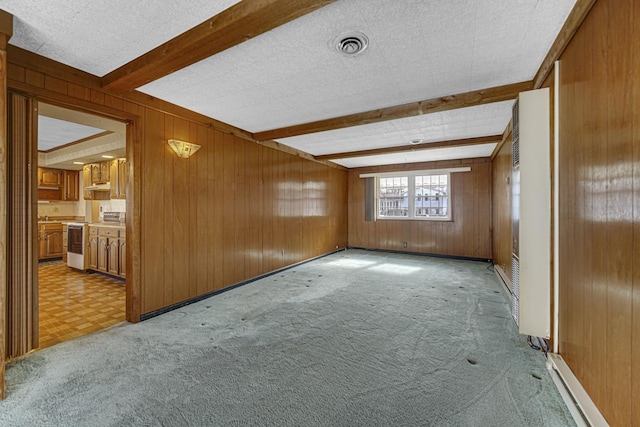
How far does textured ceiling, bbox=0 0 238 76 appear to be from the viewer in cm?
158

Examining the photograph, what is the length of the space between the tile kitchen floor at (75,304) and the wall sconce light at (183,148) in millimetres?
1943

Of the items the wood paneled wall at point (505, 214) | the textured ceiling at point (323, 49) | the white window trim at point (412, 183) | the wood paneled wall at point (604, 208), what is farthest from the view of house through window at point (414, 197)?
the wood paneled wall at point (604, 208)

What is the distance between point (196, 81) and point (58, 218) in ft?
21.8

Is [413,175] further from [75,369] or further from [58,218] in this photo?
[58,218]

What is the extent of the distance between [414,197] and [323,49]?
5547 mm

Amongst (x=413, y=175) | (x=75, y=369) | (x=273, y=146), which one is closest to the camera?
(x=75, y=369)

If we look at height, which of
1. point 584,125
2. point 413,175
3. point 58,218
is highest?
point 413,175

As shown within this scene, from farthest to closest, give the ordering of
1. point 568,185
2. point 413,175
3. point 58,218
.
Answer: point 413,175
point 58,218
point 568,185

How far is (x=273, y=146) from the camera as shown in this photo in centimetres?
484

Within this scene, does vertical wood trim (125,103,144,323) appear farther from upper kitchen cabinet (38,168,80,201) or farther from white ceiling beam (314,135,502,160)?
upper kitchen cabinet (38,168,80,201)

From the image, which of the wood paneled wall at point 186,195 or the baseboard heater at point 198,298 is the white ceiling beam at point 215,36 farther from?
the baseboard heater at point 198,298

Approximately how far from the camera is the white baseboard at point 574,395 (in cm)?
137

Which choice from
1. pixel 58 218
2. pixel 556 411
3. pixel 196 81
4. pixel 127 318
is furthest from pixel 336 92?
pixel 58 218

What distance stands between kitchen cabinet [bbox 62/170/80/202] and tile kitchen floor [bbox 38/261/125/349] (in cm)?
232
